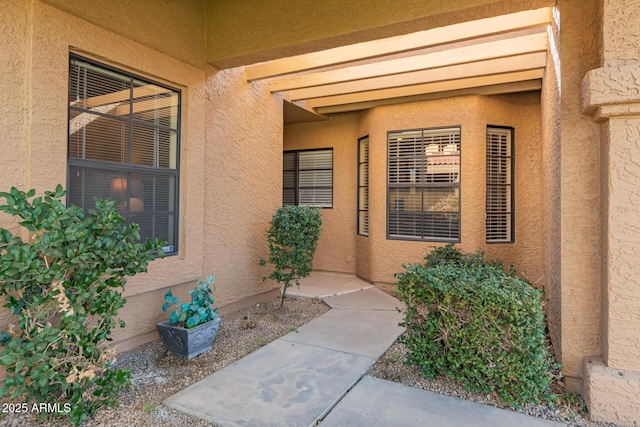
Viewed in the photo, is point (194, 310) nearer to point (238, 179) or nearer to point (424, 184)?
point (238, 179)

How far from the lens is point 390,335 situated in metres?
4.78

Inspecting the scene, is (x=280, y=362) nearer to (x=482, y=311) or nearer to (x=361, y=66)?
(x=482, y=311)

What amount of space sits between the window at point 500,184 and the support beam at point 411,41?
2.94m

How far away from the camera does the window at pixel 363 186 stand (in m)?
8.08

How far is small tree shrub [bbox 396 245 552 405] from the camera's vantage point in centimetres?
306

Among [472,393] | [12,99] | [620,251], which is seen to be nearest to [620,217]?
[620,251]

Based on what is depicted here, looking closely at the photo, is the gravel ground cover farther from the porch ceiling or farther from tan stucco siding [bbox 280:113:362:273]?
the porch ceiling

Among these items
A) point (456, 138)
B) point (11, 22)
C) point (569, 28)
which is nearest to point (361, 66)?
point (456, 138)

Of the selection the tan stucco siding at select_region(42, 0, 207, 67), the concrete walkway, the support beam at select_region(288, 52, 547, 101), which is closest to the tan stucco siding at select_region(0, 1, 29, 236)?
the tan stucco siding at select_region(42, 0, 207, 67)

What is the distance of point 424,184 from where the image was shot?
711 centimetres

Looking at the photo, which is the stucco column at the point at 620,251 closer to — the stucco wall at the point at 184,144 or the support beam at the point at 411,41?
the support beam at the point at 411,41

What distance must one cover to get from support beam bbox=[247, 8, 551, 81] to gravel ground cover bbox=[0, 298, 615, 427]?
3865 mm

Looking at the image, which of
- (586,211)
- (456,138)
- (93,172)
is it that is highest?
(456,138)

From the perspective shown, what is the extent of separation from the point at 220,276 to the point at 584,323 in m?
4.48
